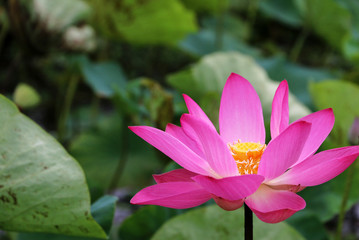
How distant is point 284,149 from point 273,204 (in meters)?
0.04

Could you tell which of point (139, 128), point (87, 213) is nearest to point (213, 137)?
point (139, 128)

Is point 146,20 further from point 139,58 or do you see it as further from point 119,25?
point 139,58

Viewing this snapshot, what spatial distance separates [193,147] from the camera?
408mm

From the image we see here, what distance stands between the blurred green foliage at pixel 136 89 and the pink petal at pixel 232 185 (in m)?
0.19

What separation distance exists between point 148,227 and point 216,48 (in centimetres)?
99

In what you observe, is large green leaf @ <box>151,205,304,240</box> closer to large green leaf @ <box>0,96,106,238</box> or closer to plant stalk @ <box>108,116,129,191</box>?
large green leaf @ <box>0,96,106,238</box>

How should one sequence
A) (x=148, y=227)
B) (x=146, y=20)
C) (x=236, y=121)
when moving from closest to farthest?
1. (x=236, y=121)
2. (x=148, y=227)
3. (x=146, y=20)

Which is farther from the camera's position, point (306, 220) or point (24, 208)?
point (306, 220)

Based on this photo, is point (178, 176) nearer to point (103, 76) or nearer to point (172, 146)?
point (172, 146)

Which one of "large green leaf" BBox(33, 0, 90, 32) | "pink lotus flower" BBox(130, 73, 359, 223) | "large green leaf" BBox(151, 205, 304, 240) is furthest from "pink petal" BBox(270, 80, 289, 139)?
"large green leaf" BBox(33, 0, 90, 32)

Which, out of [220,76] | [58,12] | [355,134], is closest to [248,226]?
[355,134]

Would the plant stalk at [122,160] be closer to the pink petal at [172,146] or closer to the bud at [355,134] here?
the bud at [355,134]

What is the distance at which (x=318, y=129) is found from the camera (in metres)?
0.38

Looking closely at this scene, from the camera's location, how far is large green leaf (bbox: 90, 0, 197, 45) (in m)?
1.24
